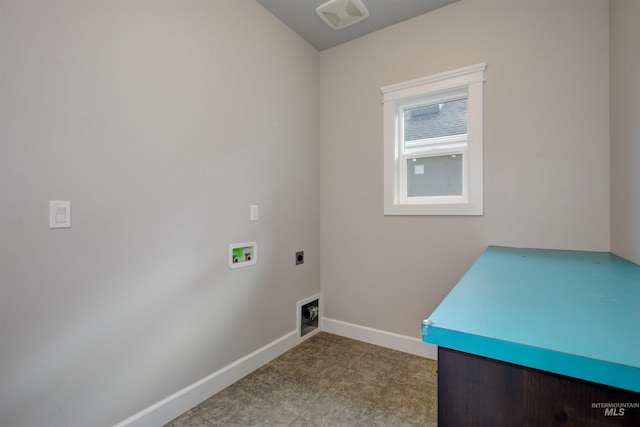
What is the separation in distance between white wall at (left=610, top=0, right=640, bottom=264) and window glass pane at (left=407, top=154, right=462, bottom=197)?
0.83m

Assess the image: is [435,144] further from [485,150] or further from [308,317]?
[308,317]

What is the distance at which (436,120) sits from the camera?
2.22 metres

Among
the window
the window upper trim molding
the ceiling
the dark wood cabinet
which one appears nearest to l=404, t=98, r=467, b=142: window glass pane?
the window

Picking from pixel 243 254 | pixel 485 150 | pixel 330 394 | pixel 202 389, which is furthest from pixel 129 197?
pixel 485 150

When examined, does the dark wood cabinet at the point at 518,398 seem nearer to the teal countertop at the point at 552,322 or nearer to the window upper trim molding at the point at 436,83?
the teal countertop at the point at 552,322

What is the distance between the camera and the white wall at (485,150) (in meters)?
1.67

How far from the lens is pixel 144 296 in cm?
141

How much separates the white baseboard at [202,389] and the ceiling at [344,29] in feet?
8.56

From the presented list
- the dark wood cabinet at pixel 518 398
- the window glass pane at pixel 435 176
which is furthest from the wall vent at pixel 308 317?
the dark wood cabinet at pixel 518 398

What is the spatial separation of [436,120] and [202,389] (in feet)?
8.32

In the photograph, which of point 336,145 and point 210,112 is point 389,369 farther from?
point 210,112

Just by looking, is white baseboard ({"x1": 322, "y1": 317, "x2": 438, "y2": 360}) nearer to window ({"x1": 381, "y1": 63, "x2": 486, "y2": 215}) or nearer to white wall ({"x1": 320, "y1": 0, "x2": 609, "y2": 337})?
white wall ({"x1": 320, "y1": 0, "x2": 609, "y2": 337})

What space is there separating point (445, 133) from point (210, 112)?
1.76 m

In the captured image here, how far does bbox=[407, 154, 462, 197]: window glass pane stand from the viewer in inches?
84.0
